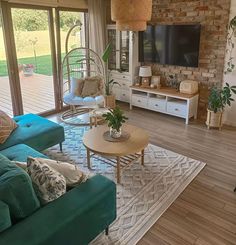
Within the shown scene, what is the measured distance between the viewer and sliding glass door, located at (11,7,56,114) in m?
4.43

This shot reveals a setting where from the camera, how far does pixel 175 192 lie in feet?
9.05

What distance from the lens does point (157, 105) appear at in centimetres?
502

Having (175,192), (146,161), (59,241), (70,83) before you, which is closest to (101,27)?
(70,83)

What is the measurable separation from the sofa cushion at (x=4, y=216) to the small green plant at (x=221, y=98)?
12.0 feet

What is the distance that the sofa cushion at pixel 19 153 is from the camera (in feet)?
8.21

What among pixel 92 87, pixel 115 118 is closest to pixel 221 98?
pixel 115 118

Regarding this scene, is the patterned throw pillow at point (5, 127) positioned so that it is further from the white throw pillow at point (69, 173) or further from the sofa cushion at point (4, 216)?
the sofa cushion at point (4, 216)

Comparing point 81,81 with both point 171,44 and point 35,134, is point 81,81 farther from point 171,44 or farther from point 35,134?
point 35,134

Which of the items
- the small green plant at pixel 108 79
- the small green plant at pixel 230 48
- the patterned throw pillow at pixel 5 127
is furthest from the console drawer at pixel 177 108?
the patterned throw pillow at pixel 5 127

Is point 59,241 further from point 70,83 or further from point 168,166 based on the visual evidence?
point 70,83

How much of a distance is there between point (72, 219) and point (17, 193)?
393mm

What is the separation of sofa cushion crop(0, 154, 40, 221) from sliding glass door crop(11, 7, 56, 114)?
3442mm

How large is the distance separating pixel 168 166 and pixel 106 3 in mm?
4021

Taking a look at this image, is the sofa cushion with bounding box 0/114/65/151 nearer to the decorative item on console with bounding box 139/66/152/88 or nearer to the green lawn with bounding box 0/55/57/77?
the green lawn with bounding box 0/55/57/77
